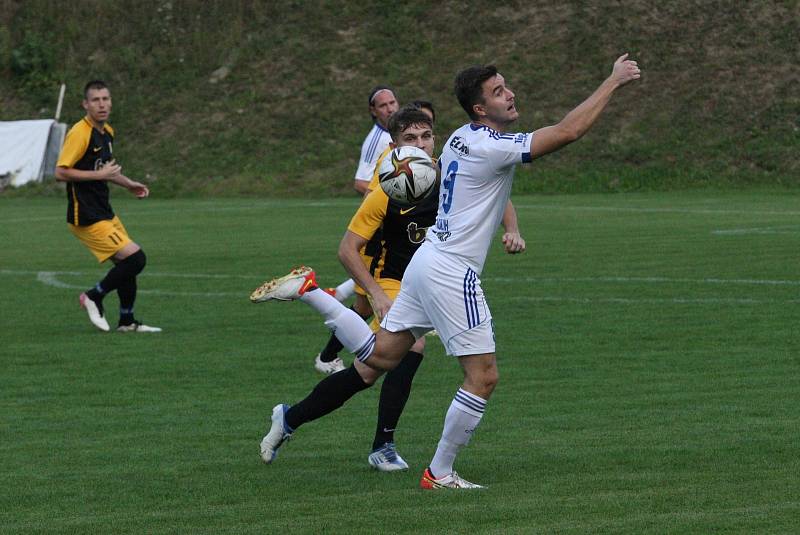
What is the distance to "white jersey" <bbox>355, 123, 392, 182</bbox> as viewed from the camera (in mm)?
12275

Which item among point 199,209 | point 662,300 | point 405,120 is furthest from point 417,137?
point 199,209

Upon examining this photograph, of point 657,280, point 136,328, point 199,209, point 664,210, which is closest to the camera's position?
point 136,328

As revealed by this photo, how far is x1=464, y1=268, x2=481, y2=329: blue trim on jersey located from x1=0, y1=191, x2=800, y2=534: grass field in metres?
0.77

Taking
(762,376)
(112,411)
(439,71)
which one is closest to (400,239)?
(112,411)

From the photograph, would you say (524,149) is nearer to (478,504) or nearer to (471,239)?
(471,239)

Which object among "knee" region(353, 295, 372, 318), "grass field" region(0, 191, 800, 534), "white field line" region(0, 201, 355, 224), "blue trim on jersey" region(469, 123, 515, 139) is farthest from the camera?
"white field line" region(0, 201, 355, 224)

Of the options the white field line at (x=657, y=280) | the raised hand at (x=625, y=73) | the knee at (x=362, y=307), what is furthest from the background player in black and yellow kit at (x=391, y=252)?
the white field line at (x=657, y=280)

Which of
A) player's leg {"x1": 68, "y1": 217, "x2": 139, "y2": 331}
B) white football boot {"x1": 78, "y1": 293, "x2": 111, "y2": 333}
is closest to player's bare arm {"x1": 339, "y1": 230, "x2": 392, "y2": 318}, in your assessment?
player's leg {"x1": 68, "y1": 217, "x2": 139, "y2": 331}

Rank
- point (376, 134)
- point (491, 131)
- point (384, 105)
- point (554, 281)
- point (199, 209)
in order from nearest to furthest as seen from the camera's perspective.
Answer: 1. point (491, 131)
2. point (384, 105)
3. point (376, 134)
4. point (554, 281)
5. point (199, 209)

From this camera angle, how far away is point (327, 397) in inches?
292

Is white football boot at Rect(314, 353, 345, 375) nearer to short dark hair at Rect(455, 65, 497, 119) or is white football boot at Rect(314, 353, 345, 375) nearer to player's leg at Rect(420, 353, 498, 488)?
player's leg at Rect(420, 353, 498, 488)

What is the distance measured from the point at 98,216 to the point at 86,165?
49cm

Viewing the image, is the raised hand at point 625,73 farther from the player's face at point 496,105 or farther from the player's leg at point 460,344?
the player's leg at point 460,344

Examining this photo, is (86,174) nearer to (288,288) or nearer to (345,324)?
(288,288)
